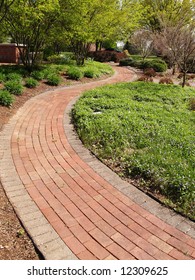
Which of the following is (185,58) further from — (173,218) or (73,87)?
(173,218)

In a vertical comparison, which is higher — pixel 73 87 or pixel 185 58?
pixel 185 58

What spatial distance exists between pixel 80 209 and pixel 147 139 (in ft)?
8.50

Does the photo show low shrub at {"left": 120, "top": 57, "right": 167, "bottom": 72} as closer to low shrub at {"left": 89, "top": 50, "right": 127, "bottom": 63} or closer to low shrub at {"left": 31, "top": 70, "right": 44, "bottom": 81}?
low shrub at {"left": 89, "top": 50, "right": 127, "bottom": 63}

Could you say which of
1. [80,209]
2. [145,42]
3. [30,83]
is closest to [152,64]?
[145,42]

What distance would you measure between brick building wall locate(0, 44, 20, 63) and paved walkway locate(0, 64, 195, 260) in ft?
40.8

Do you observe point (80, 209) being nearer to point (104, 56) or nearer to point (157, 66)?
point (157, 66)

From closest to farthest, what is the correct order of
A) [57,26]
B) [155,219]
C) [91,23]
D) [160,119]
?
[155,219] → [160,119] → [57,26] → [91,23]

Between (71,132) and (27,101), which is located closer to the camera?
(71,132)

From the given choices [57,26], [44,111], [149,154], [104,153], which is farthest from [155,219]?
[57,26]

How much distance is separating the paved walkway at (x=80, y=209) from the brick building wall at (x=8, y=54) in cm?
1242

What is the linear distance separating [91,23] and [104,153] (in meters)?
13.0

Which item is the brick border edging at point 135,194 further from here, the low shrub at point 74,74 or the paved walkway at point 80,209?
the low shrub at point 74,74

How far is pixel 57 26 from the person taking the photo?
12.9 meters

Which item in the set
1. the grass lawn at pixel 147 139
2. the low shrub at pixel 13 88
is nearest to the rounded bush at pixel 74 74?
the grass lawn at pixel 147 139
